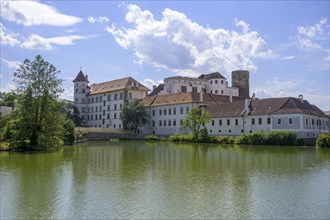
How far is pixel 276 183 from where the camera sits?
17.4 m

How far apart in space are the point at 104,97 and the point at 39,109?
53992 millimetres

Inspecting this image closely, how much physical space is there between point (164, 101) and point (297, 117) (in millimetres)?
30426

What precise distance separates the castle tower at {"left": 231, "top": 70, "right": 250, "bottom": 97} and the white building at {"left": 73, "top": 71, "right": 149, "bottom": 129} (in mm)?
24942

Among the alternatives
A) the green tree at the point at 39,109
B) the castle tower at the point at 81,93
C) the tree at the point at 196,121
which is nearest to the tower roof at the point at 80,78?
the castle tower at the point at 81,93

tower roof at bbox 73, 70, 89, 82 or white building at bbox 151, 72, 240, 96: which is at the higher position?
tower roof at bbox 73, 70, 89, 82

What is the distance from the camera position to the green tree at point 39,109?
120 ft

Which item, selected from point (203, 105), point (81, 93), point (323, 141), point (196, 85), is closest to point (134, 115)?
point (203, 105)

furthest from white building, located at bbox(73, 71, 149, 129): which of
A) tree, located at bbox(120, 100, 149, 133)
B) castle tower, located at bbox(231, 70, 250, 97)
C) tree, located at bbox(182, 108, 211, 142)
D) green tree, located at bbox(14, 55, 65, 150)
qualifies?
green tree, located at bbox(14, 55, 65, 150)

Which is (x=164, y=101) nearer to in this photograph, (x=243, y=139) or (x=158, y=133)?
(x=158, y=133)

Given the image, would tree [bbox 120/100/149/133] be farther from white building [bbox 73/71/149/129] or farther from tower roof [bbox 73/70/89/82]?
tower roof [bbox 73/70/89/82]

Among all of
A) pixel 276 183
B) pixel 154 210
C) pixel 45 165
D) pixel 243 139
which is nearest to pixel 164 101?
pixel 243 139

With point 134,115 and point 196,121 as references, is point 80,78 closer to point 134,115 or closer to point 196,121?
point 134,115

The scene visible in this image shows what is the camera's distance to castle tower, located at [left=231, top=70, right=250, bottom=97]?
97250 millimetres

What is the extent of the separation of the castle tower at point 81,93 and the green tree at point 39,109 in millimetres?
59062
